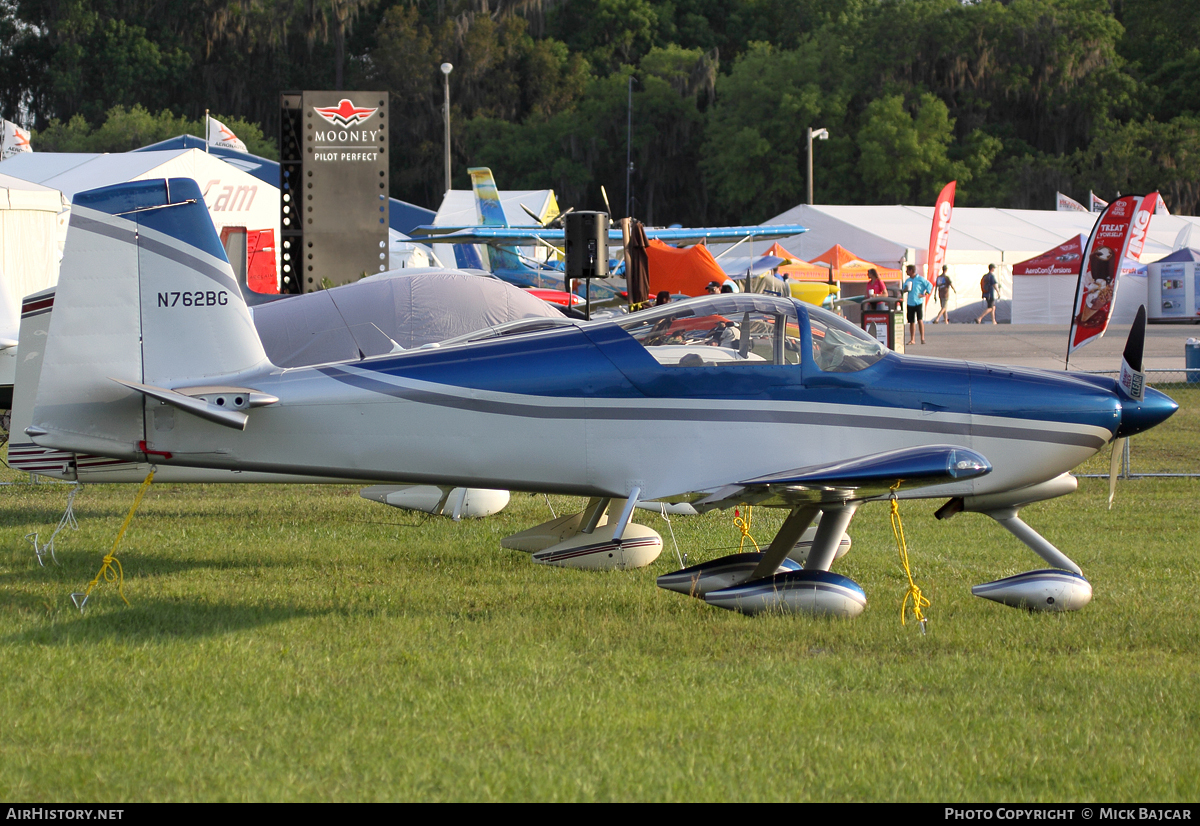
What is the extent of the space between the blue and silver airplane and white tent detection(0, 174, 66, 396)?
442 inches

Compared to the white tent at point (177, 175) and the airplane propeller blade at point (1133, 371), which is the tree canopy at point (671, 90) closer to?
the white tent at point (177, 175)

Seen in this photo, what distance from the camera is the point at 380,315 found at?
9.05m

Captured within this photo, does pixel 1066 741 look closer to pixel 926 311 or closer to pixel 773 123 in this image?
pixel 926 311

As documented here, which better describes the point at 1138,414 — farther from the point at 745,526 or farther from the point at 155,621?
the point at 155,621

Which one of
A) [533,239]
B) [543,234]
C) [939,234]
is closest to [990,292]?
[939,234]

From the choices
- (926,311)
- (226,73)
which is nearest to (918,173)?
(926,311)

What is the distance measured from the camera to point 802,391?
628 cm

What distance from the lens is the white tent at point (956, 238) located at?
119 ft

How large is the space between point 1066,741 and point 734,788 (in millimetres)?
1381

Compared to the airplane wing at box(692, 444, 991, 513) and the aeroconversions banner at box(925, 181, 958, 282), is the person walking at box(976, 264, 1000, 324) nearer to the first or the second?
the aeroconversions banner at box(925, 181, 958, 282)

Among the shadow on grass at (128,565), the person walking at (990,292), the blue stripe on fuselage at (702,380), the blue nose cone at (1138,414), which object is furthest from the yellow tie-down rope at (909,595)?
the person walking at (990,292)

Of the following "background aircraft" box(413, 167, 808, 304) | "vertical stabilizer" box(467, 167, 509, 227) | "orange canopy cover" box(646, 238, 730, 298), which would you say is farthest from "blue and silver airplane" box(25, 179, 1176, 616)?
"vertical stabilizer" box(467, 167, 509, 227)

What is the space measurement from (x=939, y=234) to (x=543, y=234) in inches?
464

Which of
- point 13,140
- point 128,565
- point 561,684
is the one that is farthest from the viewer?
point 13,140
